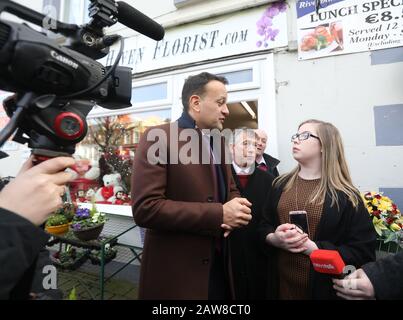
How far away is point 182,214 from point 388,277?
0.93m

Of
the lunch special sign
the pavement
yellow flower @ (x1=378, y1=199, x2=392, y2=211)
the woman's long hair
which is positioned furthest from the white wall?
the pavement

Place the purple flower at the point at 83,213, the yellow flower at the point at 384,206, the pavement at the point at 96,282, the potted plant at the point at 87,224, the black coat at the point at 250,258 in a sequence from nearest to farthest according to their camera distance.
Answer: the black coat at the point at 250,258, the yellow flower at the point at 384,206, the potted plant at the point at 87,224, the pavement at the point at 96,282, the purple flower at the point at 83,213

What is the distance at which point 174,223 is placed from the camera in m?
1.16

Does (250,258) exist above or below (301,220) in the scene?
below

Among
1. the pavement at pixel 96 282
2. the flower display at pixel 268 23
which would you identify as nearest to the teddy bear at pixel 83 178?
the pavement at pixel 96 282

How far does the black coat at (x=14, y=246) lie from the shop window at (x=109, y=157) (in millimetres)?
3048

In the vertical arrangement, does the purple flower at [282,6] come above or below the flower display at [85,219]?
above

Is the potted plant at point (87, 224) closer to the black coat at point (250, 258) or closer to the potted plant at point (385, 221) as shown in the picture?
the black coat at point (250, 258)

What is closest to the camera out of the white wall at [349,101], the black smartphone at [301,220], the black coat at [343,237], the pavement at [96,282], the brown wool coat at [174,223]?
the brown wool coat at [174,223]

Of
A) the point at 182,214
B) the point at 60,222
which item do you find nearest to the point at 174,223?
the point at 182,214

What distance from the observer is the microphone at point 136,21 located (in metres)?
0.77

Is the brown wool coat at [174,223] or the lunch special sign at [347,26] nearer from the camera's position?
the brown wool coat at [174,223]

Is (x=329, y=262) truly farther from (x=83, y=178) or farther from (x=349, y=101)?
(x=83, y=178)
